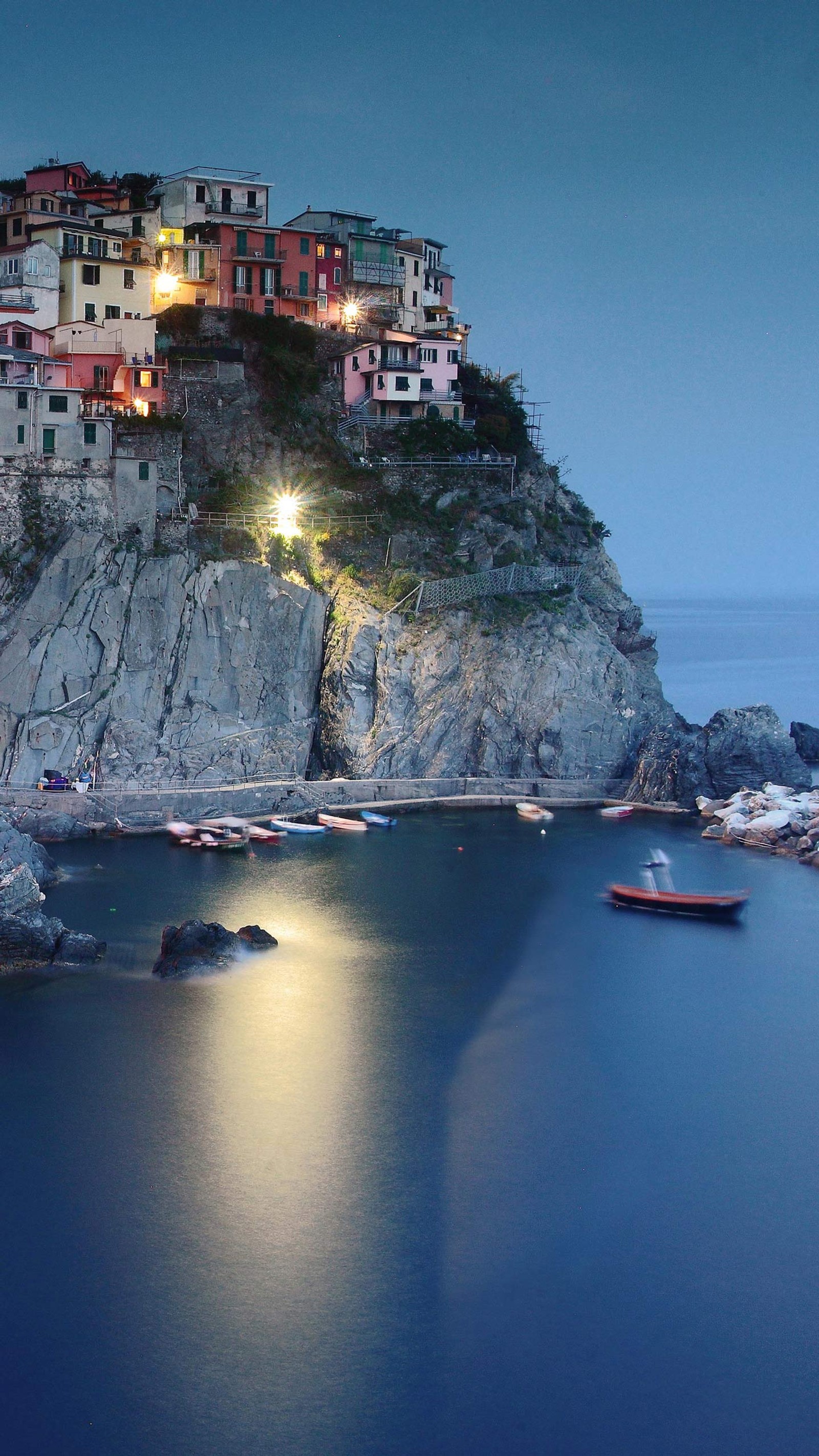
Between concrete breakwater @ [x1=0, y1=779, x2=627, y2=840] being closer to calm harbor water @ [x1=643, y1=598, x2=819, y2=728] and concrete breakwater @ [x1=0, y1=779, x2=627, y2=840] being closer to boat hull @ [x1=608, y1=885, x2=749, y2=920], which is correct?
boat hull @ [x1=608, y1=885, x2=749, y2=920]

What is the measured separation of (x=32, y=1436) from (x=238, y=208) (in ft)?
168

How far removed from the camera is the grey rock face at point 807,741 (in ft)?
206

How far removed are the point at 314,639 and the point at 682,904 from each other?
669 inches

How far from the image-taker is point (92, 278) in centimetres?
5412

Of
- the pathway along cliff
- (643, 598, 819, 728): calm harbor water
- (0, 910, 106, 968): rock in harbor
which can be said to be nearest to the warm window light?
the pathway along cliff

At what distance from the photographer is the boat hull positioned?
40.1 meters

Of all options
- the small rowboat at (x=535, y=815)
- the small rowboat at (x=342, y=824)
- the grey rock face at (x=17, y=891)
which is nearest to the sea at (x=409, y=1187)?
the grey rock face at (x=17, y=891)

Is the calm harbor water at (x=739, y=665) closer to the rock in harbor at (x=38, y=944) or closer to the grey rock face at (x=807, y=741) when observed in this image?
the grey rock face at (x=807, y=741)

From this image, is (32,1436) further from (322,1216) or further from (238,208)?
(238,208)

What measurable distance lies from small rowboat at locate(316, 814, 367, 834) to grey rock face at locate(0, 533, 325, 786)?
264 cm

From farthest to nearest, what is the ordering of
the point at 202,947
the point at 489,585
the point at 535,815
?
the point at 489,585 → the point at 535,815 → the point at 202,947

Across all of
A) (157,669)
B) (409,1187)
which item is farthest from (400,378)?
(409,1187)

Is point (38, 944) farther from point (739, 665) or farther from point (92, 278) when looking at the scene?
point (739, 665)

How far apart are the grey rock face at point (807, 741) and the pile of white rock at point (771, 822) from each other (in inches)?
524
